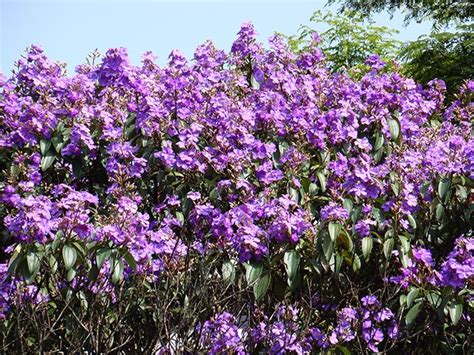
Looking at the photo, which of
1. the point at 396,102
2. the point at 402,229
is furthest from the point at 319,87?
the point at 402,229

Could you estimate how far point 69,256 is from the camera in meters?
3.25

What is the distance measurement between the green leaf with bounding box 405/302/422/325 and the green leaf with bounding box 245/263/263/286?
74 centimetres

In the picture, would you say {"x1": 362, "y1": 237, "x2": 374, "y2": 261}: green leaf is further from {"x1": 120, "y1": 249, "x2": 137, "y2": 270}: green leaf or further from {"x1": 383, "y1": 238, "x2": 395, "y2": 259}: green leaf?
{"x1": 120, "y1": 249, "x2": 137, "y2": 270}: green leaf

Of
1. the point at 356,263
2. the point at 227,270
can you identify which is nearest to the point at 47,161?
the point at 227,270

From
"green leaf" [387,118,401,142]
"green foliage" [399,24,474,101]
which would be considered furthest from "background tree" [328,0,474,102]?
"green leaf" [387,118,401,142]

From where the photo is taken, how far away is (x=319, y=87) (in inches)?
183

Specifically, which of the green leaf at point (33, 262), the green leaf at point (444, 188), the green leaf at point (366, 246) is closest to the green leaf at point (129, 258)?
the green leaf at point (33, 262)

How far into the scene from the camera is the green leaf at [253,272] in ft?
10.9

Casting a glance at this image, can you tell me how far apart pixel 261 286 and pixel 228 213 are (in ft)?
1.32

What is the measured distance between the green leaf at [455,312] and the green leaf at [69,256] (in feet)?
5.75

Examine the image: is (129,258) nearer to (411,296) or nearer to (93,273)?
(93,273)

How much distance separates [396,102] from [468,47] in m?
7.02

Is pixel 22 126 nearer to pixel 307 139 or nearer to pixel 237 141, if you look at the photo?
pixel 237 141

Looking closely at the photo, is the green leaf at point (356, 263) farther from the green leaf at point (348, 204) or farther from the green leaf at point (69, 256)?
the green leaf at point (69, 256)
